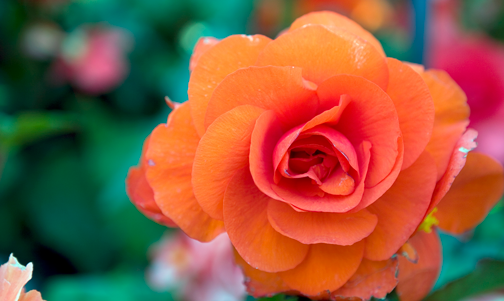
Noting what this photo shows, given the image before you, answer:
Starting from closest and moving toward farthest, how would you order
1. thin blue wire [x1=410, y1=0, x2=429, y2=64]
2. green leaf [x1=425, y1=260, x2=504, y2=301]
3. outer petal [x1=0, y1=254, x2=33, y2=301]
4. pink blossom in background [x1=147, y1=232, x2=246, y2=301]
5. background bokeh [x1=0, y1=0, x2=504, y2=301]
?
1. outer petal [x1=0, y1=254, x2=33, y2=301]
2. green leaf [x1=425, y1=260, x2=504, y2=301]
3. thin blue wire [x1=410, y1=0, x2=429, y2=64]
4. pink blossom in background [x1=147, y1=232, x2=246, y2=301]
5. background bokeh [x1=0, y1=0, x2=504, y2=301]

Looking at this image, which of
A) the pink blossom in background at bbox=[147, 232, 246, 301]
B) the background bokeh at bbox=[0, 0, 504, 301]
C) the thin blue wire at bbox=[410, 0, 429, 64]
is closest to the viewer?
the thin blue wire at bbox=[410, 0, 429, 64]

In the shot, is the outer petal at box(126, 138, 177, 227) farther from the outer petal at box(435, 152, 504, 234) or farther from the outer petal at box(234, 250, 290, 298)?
the outer petal at box(435, 152, 504, 234)

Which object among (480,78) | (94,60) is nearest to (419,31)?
(480,78)

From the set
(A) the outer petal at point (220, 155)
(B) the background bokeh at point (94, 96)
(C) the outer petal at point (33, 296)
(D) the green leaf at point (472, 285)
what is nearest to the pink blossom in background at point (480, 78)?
(B) the background bokeh at point (94, 96)

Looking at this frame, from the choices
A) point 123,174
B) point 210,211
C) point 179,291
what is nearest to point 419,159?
point 210,211

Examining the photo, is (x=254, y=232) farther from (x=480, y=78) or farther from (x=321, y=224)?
(x=480, y=78)

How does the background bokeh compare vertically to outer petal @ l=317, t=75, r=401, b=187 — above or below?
below

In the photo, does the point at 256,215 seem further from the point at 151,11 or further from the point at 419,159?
the point at 151,11

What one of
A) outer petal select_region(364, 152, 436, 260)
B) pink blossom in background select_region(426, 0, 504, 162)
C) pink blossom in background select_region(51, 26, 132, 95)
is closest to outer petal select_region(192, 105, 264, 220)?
outer petal select_region(364, 152, 436, 260)
